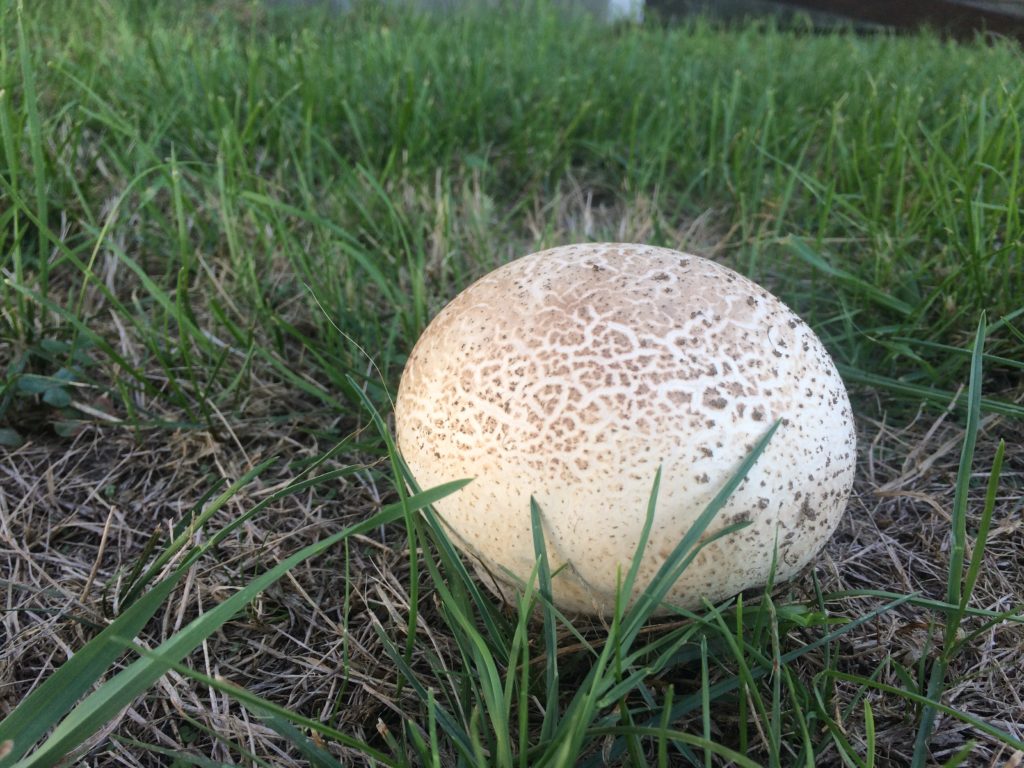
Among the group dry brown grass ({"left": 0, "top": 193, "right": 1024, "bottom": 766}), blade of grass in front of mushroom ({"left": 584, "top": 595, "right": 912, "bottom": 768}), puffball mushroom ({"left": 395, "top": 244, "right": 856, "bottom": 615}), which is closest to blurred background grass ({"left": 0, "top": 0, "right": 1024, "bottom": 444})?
dry brown grass ({"left": 0, "top": 193, "right": 1024, "bottom": 766})

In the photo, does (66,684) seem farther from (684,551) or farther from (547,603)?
(684,551)

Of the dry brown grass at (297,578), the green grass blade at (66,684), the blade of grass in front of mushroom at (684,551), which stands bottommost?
the dry brown grass at (297,578)

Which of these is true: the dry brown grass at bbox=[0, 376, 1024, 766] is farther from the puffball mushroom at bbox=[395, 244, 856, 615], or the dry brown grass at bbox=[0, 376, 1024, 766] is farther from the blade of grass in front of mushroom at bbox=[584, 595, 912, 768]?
the puffball mushroom at bbox=[395, 244, 856, 615]

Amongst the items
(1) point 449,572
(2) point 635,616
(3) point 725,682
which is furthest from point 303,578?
(3) point 725,682

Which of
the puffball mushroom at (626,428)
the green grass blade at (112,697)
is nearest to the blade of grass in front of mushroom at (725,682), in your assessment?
the puffball mushroom at (626,428)

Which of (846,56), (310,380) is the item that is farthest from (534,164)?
(846,56)

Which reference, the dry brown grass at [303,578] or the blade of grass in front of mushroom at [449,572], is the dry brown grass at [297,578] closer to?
the dry brown grass at [303,578]
